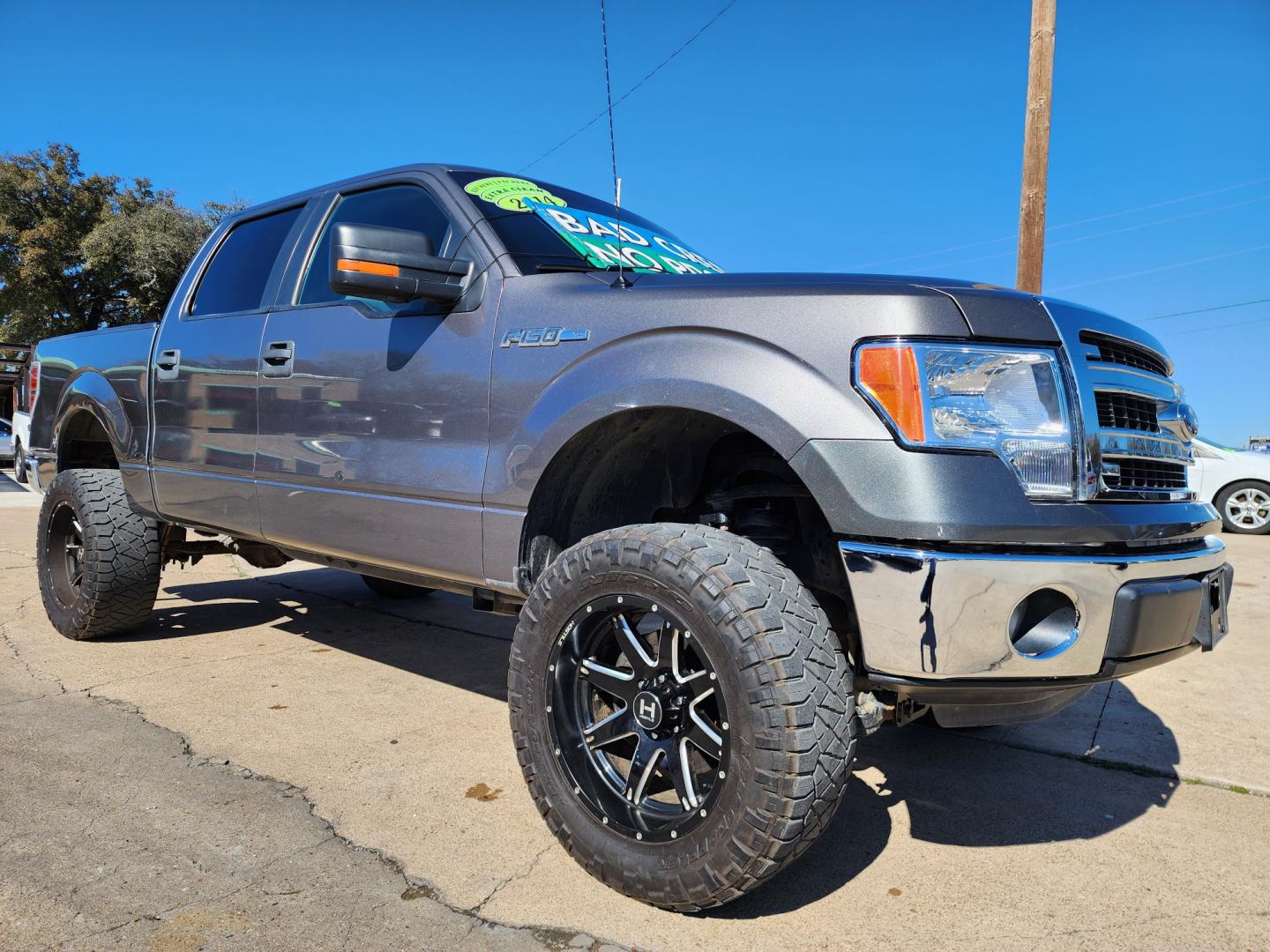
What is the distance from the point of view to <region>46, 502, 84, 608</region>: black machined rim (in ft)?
15.2

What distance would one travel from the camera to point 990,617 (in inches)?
70.2

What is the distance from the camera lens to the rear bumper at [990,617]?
1778 millimetres

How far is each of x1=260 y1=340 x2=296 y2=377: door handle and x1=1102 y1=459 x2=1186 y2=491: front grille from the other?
8.78 feet

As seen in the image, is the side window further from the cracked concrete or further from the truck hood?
the cracked concrete

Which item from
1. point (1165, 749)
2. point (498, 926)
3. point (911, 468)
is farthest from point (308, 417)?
point (1165, 749)

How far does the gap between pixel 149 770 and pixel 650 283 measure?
2.20 meters

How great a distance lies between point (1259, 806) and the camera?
2.73 meters

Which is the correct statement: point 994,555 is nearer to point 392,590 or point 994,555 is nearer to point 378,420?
point 378,420

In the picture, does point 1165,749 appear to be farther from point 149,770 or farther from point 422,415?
point 149,770

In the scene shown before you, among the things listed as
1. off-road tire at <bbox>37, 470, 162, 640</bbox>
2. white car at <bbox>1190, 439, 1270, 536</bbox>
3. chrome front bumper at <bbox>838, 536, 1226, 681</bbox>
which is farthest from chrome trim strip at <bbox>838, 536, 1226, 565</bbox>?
white car at <bbox>1190, 439, 1270, 536</bbox>

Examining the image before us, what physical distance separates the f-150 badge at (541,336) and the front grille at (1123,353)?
124cm

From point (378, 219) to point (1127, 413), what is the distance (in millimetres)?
2635

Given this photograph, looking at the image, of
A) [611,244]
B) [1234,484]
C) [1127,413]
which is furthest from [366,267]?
[1234,484]

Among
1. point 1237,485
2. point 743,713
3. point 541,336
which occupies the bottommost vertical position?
point 1237,485
